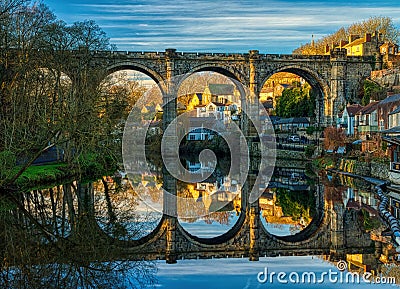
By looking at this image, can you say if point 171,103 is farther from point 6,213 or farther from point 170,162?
point 6,213

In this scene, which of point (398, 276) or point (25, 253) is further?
point (25, 253)

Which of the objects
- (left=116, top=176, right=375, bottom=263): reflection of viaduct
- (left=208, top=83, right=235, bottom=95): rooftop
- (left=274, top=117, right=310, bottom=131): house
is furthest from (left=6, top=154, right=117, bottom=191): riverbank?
(left=208, top=83, right=235, bottom=95): rooftop

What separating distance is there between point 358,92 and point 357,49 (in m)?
12.0

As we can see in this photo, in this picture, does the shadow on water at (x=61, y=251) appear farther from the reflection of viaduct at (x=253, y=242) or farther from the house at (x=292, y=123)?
the house at (x=292, y=123)

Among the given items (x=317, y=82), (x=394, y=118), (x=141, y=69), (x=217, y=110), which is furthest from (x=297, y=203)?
(x=217, y=110)

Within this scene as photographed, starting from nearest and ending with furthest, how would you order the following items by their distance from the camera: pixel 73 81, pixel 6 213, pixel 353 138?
pixel 6 213 → pixel 73 81 → pixel 353 138

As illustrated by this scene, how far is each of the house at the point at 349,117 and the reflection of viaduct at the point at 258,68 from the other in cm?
202

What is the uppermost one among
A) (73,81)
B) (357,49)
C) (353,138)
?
(357,49)

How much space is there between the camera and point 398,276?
10.8 m

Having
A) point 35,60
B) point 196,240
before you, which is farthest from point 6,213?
point 35,60

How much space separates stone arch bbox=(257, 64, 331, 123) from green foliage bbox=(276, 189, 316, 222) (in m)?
24.6

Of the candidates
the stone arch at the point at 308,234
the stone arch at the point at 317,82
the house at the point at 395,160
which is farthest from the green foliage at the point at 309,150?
the stone arch at the point at 308,234

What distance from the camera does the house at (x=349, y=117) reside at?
151 feet

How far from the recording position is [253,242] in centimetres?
1562
